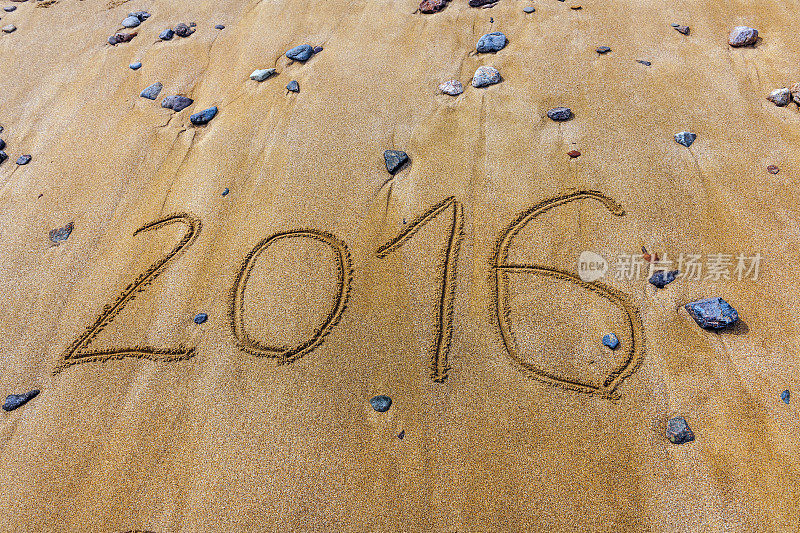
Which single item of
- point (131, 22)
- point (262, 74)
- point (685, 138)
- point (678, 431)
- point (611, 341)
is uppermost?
point (131, 22)

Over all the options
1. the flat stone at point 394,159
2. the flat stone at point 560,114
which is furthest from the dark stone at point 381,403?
the flat stone at point 560,114

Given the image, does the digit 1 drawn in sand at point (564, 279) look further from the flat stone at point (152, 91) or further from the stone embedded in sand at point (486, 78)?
the flat stone at point (152, 91)

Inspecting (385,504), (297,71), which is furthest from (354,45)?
(385,504)

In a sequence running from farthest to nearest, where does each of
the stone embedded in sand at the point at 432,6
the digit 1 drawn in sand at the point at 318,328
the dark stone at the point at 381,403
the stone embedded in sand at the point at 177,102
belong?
the stone embedded in sand at the point at 432,6
the stone embedded in sand at the point at 177,102
the digit 1 drawn in sand at the point at 318,328
the dark stone at the point at 381,403

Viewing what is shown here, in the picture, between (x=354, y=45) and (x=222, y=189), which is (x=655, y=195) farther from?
(x=222, y=189)

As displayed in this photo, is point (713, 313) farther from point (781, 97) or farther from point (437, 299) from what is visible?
point (781, 97)

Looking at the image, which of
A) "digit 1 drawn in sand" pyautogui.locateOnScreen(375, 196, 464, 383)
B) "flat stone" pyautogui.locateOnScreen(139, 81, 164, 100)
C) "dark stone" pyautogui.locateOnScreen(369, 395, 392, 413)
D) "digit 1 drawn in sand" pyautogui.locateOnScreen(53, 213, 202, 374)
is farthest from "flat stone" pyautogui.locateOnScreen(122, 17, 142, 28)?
"dark stone" pyautogui.locateOnScreen(369, 395, 392, 413)

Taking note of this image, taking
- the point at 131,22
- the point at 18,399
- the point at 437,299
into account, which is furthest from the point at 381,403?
the point at 131,22
